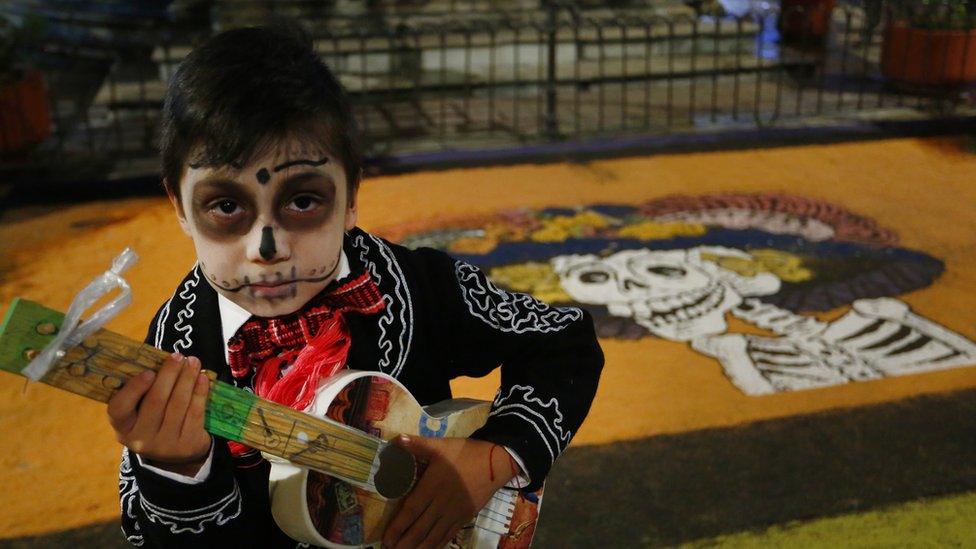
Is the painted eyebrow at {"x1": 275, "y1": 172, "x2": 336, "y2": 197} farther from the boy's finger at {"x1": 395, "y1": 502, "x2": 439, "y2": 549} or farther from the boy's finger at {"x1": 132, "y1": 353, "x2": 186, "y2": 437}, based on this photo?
the boy's finger at {"x1": 395, "y1": 502, "x2": 439, "y2": 549}

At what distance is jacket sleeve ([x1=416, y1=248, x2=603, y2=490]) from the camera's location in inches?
71.1

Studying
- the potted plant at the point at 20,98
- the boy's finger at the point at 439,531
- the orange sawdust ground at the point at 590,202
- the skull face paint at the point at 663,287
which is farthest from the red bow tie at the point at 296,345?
the potted plant at the point at 20,98

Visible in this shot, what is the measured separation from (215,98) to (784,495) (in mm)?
2280

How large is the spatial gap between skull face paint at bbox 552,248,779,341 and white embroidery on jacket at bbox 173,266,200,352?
285 cm

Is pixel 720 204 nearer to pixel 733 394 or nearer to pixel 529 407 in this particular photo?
pixel 733 394

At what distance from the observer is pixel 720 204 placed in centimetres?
593

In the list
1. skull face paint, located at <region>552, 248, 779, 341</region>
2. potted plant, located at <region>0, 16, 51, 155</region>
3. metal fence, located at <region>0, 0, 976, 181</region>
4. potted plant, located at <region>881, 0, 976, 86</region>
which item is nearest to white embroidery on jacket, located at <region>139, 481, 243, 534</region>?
skull face paint, located at <region>552, 248, 779, 341</region>

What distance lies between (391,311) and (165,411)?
490 mm

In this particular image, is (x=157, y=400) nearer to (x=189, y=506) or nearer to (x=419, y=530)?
(x=189, y=506)

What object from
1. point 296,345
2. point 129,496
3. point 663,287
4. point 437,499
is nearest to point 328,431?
point 296,345

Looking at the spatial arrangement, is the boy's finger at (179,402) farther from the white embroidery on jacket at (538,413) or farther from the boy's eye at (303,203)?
the white embroidery on jacket at (538,413)

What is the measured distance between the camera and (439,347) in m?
1.83

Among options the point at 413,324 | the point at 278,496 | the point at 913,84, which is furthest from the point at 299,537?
the point at 913,84

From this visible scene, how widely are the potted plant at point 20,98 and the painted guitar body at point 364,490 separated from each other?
6.28 meters
